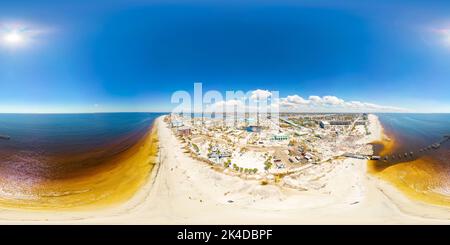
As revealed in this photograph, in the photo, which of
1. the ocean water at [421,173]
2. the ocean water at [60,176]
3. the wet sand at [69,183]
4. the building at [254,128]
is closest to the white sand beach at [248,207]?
the wet sand at [69,183]

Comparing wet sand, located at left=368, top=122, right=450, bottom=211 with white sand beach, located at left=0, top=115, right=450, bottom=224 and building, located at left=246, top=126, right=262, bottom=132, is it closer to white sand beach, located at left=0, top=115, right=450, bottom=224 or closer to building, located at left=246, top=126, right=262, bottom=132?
white sand beach, located at left=0, top=115, right=450, bottom=224

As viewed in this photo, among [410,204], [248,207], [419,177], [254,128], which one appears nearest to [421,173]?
[419,177]

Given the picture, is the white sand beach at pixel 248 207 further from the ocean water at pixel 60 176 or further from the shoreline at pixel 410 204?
the ocean water at pixel 60 176

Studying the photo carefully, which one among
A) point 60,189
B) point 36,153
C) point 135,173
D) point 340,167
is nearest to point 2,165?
point 36,153

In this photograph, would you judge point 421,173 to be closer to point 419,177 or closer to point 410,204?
point 419,177

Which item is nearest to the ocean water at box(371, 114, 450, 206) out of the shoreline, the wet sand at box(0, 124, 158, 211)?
the shoreline

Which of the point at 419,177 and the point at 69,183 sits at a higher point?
the point at 419,177

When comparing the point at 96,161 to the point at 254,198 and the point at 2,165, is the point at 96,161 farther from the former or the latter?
the point at 254,198

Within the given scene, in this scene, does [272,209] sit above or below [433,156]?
below

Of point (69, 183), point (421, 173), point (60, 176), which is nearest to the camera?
point (69, 183)
